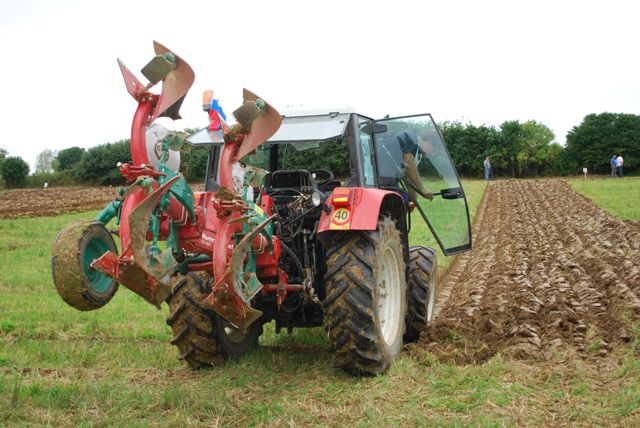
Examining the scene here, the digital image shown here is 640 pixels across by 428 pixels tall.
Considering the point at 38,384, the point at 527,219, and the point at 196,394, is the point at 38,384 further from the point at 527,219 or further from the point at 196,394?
the point at 527,219

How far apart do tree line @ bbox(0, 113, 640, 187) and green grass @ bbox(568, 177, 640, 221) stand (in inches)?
543

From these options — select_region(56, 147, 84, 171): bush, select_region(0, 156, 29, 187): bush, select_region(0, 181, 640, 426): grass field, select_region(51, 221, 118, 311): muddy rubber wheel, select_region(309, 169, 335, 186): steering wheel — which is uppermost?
select_region(56, 147, 84, 171): bush

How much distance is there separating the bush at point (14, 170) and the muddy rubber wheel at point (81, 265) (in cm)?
4808

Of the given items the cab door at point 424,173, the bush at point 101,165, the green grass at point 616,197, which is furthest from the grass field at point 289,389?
the bush at point 101,165

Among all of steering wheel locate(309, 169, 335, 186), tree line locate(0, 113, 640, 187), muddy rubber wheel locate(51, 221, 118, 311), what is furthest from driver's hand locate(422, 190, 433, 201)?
tree line locate(0, 113, 640, 187)

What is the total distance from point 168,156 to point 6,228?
49.5 feet

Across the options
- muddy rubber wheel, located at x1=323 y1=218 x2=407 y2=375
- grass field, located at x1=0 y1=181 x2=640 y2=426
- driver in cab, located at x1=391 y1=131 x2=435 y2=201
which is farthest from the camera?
driver in cab, located at x1=391 y1=131 x2=435 y2=201

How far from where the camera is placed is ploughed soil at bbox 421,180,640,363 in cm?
558

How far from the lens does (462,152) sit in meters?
42.9

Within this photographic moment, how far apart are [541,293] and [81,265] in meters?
5.76

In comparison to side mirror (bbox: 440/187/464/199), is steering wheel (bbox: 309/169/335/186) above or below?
above

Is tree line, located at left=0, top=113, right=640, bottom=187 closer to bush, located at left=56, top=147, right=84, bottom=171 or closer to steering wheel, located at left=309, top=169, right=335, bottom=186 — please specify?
bush, located at left=56, top=147, right=84, bottom=171

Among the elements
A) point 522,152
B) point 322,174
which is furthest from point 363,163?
point 522,152

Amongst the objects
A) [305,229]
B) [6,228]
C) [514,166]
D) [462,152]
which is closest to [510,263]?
[305,229]
